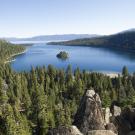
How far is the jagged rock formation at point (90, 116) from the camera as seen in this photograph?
45.1 meters

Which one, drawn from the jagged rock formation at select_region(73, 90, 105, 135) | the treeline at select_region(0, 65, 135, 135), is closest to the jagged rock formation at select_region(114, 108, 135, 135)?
the jagged rock formation at select_region(73, 90, 105, 135)

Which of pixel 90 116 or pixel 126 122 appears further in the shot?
pixel 126 122

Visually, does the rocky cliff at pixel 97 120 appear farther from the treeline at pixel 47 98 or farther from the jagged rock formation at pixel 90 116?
the treeline at pixel 47 98

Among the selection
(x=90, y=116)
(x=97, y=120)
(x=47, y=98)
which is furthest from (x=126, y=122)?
(x=47, y=98)

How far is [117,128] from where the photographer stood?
48594mm

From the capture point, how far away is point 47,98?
10162cm

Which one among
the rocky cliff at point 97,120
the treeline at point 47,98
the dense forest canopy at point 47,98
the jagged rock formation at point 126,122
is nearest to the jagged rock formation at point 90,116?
the rocky cliff at point 97,120

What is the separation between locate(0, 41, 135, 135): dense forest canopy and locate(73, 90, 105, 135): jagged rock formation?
15.8ft

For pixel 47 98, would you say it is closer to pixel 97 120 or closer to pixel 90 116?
pixel 90 116

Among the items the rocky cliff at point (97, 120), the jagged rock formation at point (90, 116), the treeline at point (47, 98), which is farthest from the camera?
the treeline at point (47, 98)

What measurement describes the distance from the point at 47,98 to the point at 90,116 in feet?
184

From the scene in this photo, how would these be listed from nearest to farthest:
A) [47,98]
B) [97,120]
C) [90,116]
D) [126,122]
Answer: [97,120] → [90,116] → [126,122] → [47,98]

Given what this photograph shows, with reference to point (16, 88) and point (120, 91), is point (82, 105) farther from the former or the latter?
point (16, 88)

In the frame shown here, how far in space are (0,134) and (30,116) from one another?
18.8 meters
